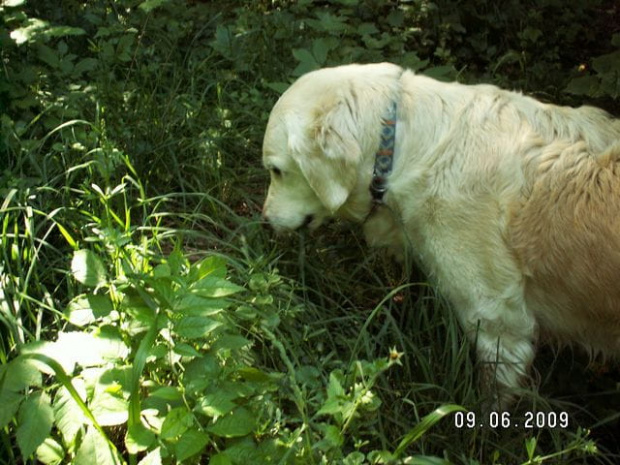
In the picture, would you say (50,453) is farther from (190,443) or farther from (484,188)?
(484,188)

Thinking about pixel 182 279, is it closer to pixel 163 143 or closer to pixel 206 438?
pixel 206 438

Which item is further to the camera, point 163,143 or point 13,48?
point 13,48

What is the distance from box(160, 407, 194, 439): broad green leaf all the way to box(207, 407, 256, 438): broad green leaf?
7 centimetres

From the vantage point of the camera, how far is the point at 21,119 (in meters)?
3.80

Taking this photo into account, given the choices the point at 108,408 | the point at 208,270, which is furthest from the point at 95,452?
the point at 208,270

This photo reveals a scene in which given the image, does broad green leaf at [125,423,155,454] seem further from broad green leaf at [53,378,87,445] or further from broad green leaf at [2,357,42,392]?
broad green leaf at [2,357,42,392]

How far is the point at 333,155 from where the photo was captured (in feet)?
9.41

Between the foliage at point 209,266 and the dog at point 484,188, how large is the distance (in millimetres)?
200

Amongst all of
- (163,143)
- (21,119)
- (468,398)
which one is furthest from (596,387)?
(21,119)

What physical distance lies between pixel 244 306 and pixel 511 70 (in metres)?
3.08

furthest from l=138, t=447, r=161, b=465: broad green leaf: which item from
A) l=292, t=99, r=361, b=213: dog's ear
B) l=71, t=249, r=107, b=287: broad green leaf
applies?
l=292, t=99, r=361, b=213: dog's ear

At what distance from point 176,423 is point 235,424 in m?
0.17

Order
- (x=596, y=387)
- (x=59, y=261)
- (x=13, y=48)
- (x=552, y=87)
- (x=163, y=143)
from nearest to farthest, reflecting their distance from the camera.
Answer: (x=59, y=261) → (x=596, y=387) → (x=163, y=143) → (x=13, y=48) → (x=552, y=87)
